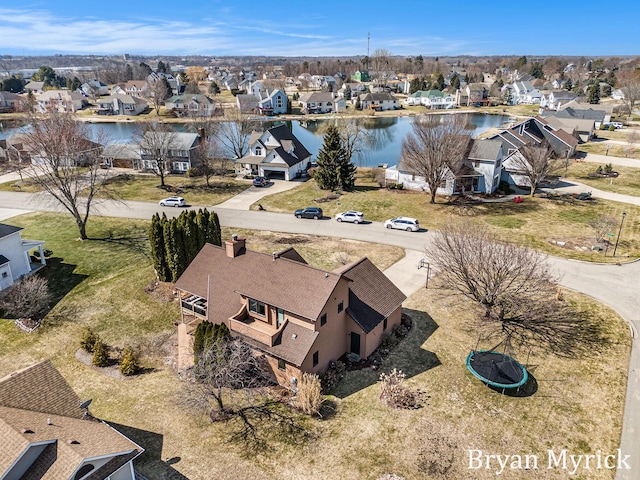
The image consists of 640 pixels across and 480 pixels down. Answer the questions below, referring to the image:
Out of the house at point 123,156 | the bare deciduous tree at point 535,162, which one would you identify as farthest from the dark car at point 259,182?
the bare deciduous tree at point 535,162

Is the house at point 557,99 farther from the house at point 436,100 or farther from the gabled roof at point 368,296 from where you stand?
the gabled roof at point 368,296

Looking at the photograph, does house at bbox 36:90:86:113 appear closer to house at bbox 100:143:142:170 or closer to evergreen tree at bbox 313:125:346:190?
house at bbox 100:143:142:170

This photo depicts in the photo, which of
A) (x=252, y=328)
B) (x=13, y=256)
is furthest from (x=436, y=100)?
(x=252, y=328)

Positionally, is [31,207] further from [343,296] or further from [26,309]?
[343,296]

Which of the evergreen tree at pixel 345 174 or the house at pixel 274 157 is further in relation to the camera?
the house at pixel 274 157

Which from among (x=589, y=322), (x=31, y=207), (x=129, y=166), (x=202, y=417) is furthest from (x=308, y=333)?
(x=129, y=166)

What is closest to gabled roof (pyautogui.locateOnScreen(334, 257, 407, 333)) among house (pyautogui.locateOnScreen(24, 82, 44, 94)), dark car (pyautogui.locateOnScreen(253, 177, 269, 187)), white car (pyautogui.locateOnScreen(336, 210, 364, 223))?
white car (pyautogui.locateOnScreen(336, 210, 364, 223))

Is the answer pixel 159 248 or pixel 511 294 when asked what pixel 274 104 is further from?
pixel 511 294
